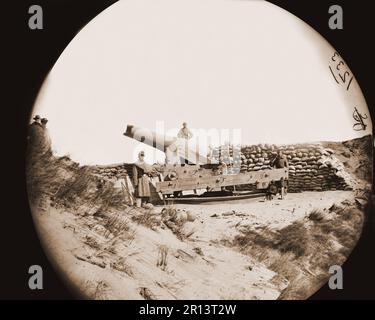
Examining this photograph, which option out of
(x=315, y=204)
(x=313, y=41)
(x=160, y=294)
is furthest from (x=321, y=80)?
(x=160, y=294)

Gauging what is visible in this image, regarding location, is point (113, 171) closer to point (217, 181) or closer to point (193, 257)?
point (217, 181)

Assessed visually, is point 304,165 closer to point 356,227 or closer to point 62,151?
point 356,227

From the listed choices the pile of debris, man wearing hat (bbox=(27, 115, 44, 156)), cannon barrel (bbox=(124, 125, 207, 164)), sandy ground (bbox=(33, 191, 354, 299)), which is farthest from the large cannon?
man wearing hat (bbox=(27, 115, 44, 156))

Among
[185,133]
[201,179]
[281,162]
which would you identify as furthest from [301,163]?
[185,133]

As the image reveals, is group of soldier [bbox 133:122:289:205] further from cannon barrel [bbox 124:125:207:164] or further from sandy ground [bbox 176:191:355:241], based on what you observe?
sandy ground [bbox 176:191:355:241]

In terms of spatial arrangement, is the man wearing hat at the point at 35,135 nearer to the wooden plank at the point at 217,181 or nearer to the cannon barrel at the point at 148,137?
the cannon barrel at the point at 148,137
